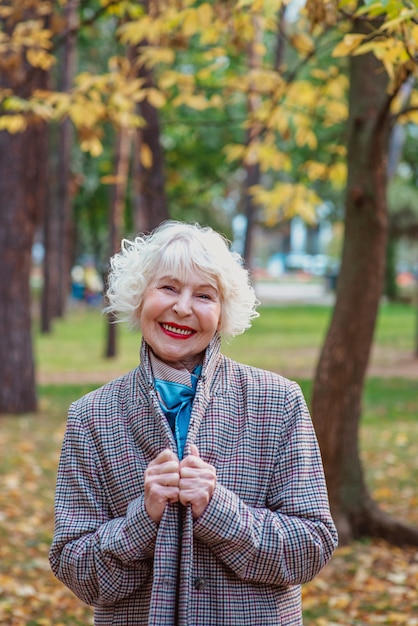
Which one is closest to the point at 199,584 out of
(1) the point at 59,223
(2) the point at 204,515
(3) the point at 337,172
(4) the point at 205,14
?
(2) the point at 204,515

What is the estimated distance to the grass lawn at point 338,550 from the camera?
5566mm

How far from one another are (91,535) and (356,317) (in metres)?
4.40

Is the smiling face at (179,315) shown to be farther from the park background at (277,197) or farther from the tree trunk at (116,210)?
the tree trunk at (116,210)

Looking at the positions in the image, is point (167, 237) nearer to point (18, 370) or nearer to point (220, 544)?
point (220, 544)

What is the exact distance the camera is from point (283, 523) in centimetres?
234

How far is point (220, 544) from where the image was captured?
2.30m

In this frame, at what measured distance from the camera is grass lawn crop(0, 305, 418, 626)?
5.57 m

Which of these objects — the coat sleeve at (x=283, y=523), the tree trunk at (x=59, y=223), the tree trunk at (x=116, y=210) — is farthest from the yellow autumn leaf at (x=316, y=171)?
the tree trunk at (x=59, y=223)

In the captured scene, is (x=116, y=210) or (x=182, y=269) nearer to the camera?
(x=182, y=269)

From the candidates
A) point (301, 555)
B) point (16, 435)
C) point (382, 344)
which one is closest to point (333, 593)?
point (301, 555)

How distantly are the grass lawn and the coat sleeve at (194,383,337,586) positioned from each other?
3.22m

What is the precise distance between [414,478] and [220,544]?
22.1 feet

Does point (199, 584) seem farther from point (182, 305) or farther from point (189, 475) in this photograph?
point (182, 305)

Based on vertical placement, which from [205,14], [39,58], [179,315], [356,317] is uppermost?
[205,14]
